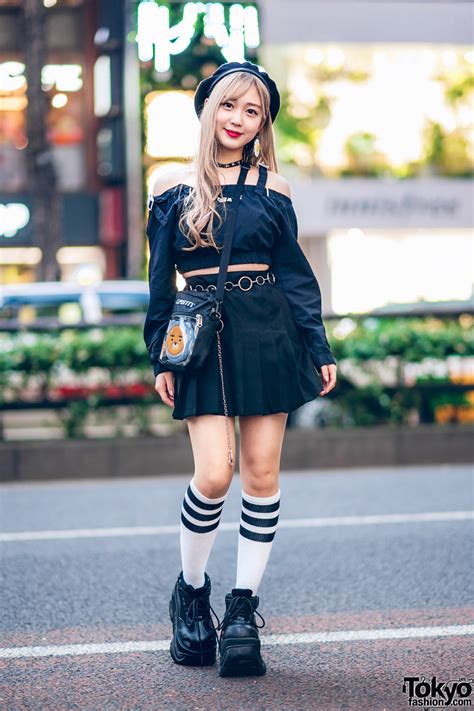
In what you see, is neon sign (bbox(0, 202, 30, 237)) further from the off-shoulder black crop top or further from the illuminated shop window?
the off-shoulder black crop top

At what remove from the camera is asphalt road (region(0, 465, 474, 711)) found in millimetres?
3621

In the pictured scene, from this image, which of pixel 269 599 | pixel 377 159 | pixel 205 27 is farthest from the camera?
pixel 377 159

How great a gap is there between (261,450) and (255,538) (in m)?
0.30

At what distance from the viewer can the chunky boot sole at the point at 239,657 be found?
12.2 ft

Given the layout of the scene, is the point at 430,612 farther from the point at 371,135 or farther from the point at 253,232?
the point at 371,135

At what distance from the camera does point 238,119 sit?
12.6 feet

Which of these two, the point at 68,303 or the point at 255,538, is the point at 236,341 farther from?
the point at 68,303

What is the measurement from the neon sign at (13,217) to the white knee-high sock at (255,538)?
22616mm

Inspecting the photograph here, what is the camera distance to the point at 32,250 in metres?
26.5

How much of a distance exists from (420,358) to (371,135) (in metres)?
14.1

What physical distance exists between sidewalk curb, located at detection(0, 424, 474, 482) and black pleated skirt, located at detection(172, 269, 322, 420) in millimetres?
4888

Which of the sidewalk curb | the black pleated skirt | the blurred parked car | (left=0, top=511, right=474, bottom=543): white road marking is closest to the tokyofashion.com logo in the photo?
the black pleated skirt

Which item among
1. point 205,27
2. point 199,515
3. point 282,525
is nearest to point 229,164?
point 199,515

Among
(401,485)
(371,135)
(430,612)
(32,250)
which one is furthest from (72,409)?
(32,250)
